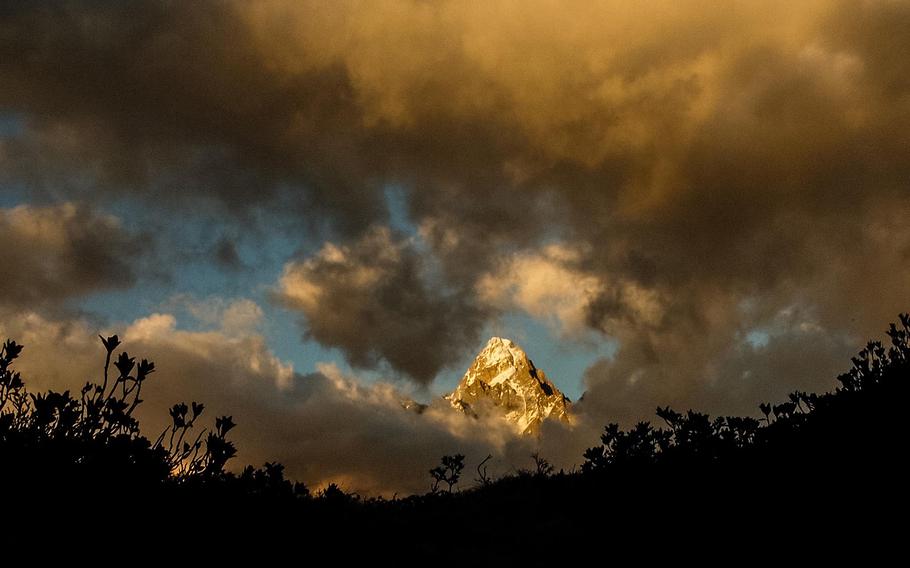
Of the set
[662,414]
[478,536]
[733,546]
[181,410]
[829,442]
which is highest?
[662,414]

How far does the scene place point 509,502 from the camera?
428 inches

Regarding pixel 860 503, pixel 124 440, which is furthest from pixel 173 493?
pixel 860 503

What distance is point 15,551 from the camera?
499cm

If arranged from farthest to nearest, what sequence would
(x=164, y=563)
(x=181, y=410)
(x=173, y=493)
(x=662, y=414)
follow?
1. (x=662, y=414)
2. (x=181, y=410)
3. (x=173, y=493)
4. (x=164, y=563)

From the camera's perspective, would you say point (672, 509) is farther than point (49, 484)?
Yes

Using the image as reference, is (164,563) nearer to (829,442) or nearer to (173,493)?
(173,493)

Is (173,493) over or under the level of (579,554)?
over

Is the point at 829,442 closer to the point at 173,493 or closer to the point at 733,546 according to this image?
the point at 733,546

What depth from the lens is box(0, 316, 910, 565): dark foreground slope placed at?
623 cm

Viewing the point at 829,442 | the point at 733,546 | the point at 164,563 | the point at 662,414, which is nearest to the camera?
the point at 164,563

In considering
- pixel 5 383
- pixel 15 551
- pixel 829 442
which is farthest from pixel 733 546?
pixel 5 383

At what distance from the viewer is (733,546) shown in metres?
6.57

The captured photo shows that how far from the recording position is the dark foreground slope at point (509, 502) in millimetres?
6230

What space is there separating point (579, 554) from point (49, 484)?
210 inches
